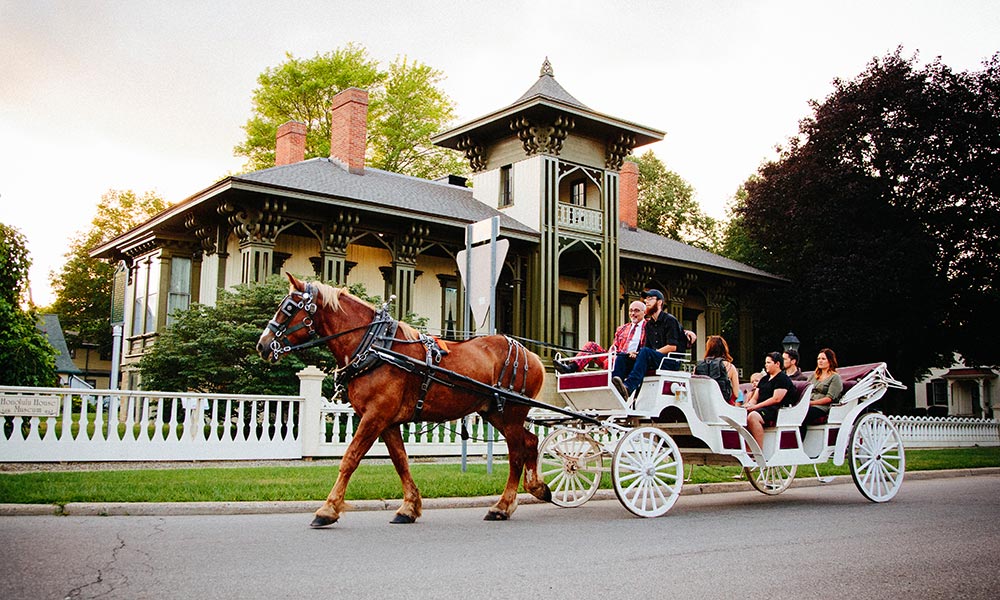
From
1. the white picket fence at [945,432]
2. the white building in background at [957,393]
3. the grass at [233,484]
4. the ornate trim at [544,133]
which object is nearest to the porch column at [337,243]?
the ornate trim at [544,133]

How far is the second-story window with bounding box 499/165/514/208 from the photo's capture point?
99.9ft

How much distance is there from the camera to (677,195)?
53875mm

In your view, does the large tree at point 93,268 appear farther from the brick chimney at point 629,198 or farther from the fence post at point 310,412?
the fence post at point 310,412

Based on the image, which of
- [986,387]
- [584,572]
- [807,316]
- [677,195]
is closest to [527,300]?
[807,316]

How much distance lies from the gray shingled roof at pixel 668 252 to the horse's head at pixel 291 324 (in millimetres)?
23283

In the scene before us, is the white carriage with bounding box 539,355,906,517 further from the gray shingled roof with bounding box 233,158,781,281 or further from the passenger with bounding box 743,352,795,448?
Result: the gray shingled roof with bounding box 233,158,781,281

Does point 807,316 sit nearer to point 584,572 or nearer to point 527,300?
point 527,300

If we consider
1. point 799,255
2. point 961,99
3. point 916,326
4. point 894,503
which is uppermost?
point 961,99

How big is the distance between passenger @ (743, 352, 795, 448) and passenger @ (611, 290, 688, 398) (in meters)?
1.11

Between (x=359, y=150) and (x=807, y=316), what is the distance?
62.2ft

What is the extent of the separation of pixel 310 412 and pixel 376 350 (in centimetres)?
738

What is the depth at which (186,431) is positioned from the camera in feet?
46.1

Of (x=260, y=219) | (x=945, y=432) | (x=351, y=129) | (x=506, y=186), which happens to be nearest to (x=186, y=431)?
A: (x=260, y=219)

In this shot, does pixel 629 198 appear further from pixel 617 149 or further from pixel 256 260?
pixel 256 260
